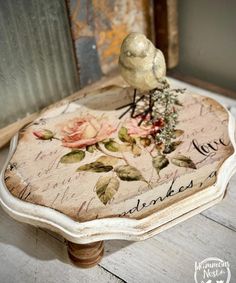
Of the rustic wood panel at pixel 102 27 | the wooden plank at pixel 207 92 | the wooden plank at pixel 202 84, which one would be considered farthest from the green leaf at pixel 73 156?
the wooden plank at pixel 202 84

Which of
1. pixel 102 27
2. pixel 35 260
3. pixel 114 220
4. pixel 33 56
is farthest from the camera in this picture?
pixel 102 27

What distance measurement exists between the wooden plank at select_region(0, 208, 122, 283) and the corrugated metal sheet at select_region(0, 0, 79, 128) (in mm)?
582

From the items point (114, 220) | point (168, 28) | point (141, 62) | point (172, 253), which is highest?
point (141, 62)

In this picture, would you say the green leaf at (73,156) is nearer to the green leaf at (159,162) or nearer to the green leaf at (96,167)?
the green leaf at (96,167)

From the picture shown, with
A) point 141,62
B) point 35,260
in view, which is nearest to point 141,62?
point 141,62

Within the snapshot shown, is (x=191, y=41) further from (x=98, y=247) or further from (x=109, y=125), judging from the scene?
(x=98, y=247)

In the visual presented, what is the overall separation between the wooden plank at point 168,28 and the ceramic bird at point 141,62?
78 cm

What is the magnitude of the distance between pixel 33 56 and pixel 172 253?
1.01 metres

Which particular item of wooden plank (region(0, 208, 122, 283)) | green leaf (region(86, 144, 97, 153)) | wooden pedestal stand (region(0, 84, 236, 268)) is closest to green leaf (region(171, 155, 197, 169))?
wooden pedestal stand (region(0, 84, 236, 268))

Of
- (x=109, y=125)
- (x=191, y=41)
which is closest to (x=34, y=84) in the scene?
(x=109, y=125)

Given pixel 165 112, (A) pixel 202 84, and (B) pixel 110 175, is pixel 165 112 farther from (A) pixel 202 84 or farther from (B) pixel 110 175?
(A) pixel 202 84

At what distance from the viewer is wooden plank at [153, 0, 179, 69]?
203 cm

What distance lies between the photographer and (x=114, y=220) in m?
1.10

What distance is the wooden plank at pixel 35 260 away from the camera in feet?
4.20
